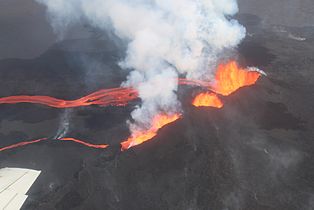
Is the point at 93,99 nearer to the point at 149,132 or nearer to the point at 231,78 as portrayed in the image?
the point at 149,132

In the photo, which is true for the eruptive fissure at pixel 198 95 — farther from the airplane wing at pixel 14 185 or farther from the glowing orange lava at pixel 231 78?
the airplane wing at pixel 14 185

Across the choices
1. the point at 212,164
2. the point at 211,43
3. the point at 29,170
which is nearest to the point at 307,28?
the point at 211,43

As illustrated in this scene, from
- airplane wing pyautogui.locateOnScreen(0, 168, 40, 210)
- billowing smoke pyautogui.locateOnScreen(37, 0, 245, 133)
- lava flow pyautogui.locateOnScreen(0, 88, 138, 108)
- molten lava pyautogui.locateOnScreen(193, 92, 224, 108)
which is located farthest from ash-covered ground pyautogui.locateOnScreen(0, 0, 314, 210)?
billowing smoke pyautogui.locateOnScreen(37, 0, 245, 133)

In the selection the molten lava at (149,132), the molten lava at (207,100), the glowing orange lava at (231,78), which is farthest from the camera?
the glowing orange lava at (231,78)

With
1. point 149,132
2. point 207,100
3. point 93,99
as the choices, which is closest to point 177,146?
point 149,132

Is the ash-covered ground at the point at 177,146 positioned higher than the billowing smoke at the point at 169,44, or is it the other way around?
the billowing smoke at the point at 169,44

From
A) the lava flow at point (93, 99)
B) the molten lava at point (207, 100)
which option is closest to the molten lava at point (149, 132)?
the molten lava at point (207, 100)
